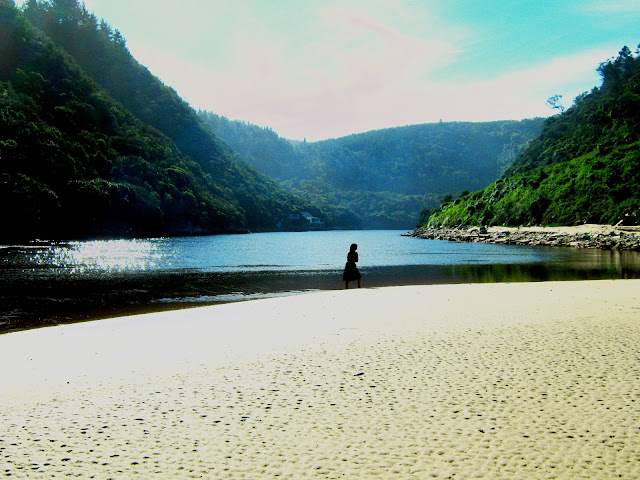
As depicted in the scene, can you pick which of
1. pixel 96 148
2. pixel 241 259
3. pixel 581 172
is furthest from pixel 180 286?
pixel 96 148

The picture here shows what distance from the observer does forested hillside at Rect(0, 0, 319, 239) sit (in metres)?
79.8

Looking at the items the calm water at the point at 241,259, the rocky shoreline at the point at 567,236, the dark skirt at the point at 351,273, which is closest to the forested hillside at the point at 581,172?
the rocky shoreline at the point at 567,236

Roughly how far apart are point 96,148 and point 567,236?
9074 centimetres

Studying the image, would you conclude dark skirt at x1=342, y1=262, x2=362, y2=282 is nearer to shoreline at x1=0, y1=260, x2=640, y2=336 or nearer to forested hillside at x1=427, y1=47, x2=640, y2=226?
shoreline at x1=0, y1=260, x2=640, y2=336

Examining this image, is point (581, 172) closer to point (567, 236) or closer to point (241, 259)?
point (567, 236)

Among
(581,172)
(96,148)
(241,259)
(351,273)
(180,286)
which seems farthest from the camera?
(96,148)

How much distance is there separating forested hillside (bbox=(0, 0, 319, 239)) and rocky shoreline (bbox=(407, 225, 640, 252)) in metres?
66.8

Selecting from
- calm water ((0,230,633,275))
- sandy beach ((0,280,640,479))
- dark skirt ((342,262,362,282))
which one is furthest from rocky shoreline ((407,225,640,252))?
sandy beach ((0,280,640,479))

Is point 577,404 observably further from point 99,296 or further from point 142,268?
point 142,268

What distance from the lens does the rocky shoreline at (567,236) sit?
5244cm

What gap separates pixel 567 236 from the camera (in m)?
63.7

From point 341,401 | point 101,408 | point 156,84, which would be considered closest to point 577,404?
point 341,401

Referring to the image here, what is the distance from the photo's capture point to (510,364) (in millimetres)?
7102

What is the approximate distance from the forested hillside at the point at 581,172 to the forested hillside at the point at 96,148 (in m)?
67.8
